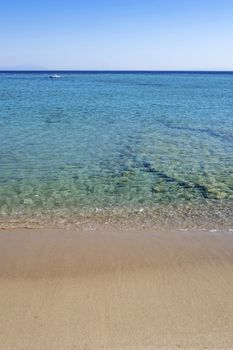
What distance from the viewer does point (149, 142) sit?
1590cm

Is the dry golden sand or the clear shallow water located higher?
the dry golden sand

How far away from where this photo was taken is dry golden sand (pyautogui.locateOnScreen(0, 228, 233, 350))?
398cm

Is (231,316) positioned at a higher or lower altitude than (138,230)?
higher

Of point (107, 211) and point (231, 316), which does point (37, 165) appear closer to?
point (107, 211)

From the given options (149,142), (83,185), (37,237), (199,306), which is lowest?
(149,142)

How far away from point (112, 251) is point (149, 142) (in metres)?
10.1

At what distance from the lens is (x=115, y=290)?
4.92 meters

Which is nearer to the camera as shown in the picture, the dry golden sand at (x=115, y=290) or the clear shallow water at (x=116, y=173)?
the dry golden sand at (x=115, y=290)

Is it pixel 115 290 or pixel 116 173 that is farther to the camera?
pixel 116 173

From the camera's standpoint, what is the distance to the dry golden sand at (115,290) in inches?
157

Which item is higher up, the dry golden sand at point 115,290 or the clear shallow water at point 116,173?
the dry golden sand at point 115,290

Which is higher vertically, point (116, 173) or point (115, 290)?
point (115, 290)

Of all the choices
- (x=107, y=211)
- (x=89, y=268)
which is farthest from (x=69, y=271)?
(x=107, y=211)

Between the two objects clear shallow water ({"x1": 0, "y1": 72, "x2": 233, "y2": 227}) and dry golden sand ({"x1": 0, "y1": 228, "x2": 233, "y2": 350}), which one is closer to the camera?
dry golden sand ({"x1": 0, "y1": 228, "x2": 233, "y2": 350})
